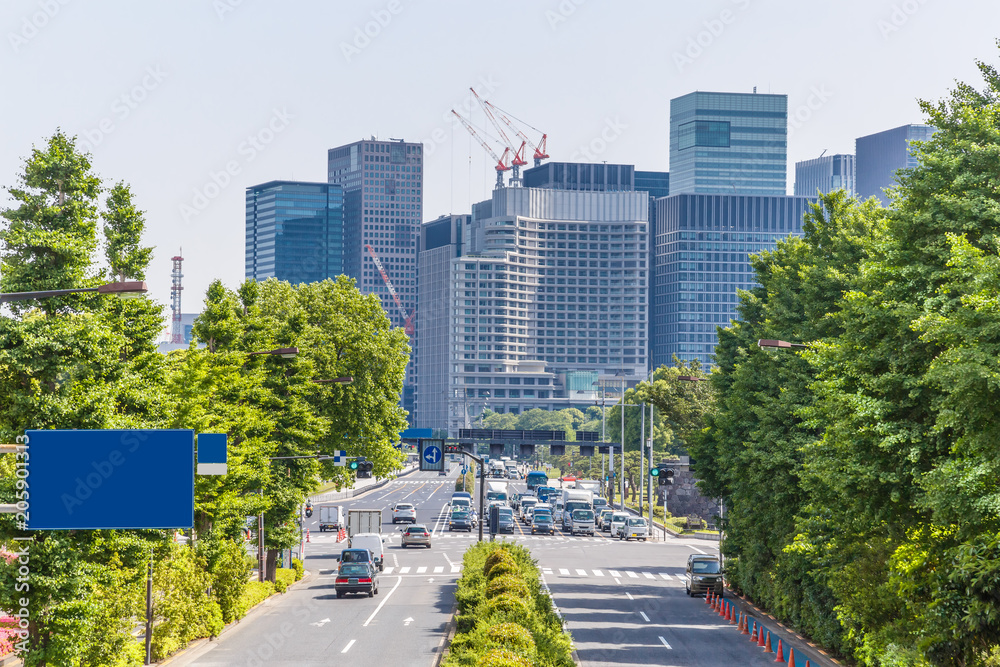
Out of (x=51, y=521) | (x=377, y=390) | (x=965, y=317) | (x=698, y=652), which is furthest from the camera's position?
(x=377, y=390)

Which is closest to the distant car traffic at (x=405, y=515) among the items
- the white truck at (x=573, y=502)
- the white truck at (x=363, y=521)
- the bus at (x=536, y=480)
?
the white truck at (x=573, y=502)

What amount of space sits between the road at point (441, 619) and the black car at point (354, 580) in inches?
20.1

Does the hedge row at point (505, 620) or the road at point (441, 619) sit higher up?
the hedge row at point (505, 620)

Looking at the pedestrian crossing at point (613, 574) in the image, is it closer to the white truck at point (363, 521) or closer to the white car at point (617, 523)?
the white truck at point (363, 521)

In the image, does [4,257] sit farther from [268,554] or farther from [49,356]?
[268,554]

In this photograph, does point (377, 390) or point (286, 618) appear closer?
point (286, 618)

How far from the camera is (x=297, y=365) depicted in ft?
173

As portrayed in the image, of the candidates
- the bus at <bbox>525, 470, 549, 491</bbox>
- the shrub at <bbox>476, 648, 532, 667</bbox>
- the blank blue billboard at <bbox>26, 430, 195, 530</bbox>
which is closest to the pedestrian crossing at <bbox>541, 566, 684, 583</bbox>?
the shrub at <bbox>476, 648, 532, 667</bbox>

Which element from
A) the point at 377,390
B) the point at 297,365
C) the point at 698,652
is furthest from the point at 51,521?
the point at 377,390

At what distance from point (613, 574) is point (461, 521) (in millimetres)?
36350

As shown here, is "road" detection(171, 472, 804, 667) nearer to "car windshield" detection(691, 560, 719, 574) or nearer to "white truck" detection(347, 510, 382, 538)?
"car windshield" detection(691, 560, 719, 574)

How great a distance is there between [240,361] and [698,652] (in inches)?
778

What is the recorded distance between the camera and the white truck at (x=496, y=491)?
409ft

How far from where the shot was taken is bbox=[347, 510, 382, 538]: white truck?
7794 centimetres
